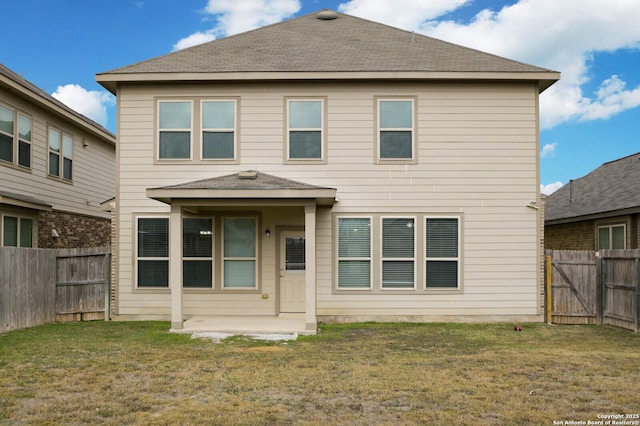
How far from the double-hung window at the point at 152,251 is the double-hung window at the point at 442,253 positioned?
18.7 ft

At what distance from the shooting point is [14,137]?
14062mm

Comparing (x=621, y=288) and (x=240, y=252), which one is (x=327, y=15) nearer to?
(x=240, y=252)

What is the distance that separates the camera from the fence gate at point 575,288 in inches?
499

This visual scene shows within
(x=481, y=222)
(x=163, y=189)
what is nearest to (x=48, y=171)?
(x=163, y=189)

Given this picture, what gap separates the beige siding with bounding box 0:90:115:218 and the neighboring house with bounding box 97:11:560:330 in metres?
3.36

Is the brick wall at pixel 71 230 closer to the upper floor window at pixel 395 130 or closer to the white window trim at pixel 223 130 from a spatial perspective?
the white window trim at pixel 223 130

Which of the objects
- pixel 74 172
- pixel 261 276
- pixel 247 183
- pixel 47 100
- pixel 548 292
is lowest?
pixel 548 292

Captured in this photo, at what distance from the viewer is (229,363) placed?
8.20m

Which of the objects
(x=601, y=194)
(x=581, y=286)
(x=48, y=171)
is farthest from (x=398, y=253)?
(x=48, y=171)

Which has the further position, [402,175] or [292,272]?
[292,272]

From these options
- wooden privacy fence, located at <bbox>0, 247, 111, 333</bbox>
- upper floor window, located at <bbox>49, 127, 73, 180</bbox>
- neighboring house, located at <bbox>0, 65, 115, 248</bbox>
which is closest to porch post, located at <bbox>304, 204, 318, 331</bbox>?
wooden privacy fence, located at <bbox>0, 247, 111, 333</bbox>

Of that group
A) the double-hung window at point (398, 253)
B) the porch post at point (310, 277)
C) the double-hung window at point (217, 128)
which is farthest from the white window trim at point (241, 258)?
the double-hung window at point (398, 253)

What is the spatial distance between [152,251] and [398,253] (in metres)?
5.35

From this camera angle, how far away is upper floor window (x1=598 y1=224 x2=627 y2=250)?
50.6 feet
